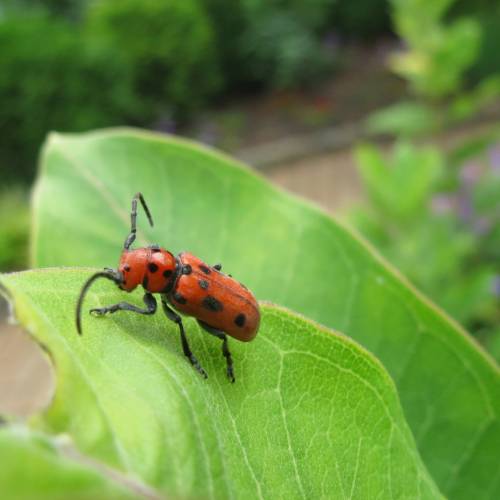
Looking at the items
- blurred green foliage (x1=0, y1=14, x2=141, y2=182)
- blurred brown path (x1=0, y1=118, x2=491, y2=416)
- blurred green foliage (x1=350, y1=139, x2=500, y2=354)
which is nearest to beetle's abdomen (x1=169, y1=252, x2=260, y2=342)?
blurred green foliage (x1=350, y1=139, x2=500, y2=354)

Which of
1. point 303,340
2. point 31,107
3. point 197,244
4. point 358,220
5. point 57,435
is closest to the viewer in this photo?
point 57,435

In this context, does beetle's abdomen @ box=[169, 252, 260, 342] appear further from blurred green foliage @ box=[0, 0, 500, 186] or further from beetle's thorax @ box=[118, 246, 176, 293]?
blurred green foliage @ box=[0, 0, 500, 186]

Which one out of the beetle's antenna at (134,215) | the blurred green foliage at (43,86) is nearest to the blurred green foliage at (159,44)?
the blurred green foliage at (43,86)

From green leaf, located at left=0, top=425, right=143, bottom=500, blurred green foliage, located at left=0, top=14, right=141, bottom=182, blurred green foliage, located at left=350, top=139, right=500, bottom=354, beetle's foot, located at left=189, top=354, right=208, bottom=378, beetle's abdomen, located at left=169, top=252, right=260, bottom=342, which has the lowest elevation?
blurred green foliage, located at left=0, top=14, right=141, bottom=182

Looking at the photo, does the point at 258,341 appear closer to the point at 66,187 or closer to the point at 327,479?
the point at 327,479

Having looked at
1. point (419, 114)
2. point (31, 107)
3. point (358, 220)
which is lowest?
point (31, 107)

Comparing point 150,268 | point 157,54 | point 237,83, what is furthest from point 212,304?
point 237,83

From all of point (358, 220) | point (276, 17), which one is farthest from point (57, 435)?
point (276, 17)
